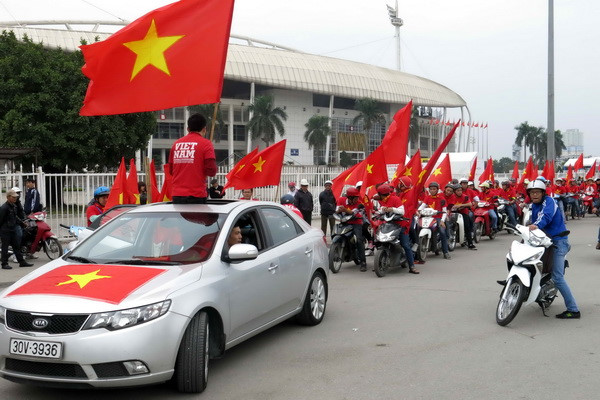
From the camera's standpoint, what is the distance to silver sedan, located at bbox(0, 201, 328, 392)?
163 inches

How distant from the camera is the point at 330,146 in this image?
89.1 metres

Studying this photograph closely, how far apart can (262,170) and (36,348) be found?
25.2ft

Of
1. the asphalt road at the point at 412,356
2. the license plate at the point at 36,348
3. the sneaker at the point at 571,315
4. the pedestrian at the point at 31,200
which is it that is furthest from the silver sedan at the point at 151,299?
the pedestrian at the point at 31,200

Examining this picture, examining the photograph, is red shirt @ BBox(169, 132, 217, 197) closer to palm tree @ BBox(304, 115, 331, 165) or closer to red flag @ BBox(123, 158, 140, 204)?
red flag @ BBox(123, 158, 140, 204)

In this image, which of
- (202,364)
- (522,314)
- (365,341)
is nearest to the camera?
(202,364)

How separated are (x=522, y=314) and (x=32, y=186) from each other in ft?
37.3

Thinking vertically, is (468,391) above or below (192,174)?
below

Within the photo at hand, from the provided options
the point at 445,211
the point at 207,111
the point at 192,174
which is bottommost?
the point at 445,211

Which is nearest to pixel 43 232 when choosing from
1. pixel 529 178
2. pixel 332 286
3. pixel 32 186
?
pixel 32 186

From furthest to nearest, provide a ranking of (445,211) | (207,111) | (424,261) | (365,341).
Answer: (207,111)
(445,211)
(424,261)
(365,341)

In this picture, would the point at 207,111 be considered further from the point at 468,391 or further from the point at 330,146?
the point at 468,391

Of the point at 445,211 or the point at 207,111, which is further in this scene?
the point at 207,111

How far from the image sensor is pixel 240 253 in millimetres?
5098

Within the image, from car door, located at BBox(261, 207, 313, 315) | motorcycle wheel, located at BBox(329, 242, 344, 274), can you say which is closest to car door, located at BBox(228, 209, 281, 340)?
car door, located at BBox(261, 207, 313, 315)
